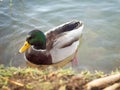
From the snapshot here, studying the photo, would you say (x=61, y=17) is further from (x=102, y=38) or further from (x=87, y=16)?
(x=102, y=38)

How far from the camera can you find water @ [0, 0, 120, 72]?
Answer: 6766mm

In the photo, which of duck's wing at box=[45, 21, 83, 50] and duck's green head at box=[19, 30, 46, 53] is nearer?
duck's green head at box=[19, 30, 46, 53]

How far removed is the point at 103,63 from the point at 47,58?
119 centimetres

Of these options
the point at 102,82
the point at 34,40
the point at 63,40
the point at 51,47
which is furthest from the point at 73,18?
the point at 102,82

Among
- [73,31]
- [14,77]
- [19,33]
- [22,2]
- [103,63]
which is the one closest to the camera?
[14,77]

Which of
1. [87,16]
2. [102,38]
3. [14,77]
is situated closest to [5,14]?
[87,16]

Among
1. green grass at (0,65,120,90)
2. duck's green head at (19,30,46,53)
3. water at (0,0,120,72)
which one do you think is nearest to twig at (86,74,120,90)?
green grass at (0,65,120,90)

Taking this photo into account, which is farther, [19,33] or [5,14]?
[5,14]

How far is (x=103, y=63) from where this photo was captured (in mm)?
6555

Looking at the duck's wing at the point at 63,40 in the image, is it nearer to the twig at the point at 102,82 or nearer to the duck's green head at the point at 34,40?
the duck's green head at the point at 34,40

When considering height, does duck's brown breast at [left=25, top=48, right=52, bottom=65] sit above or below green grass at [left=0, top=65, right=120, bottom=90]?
below

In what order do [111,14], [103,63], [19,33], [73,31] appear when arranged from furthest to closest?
[111,14] < [19,33] < [73,31] < [103,63]

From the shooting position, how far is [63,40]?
682cm

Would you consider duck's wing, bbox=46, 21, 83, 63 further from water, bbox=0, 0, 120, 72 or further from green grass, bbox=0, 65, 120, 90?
green grass, bbox=0, 65, 120, 90
